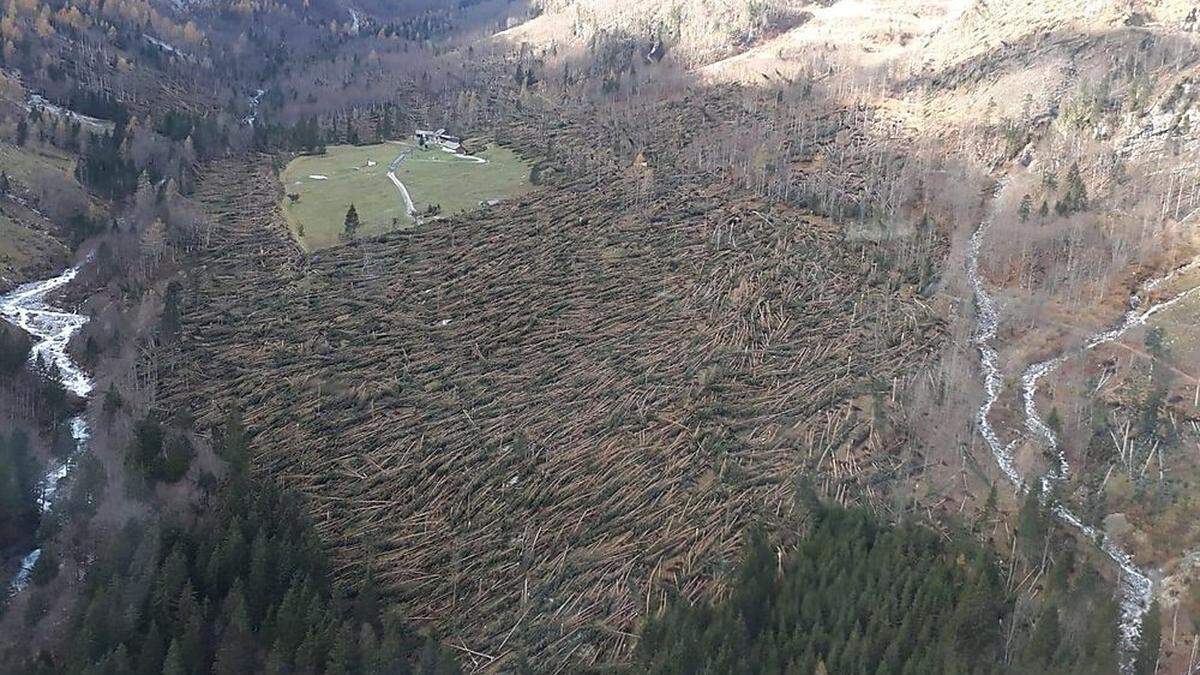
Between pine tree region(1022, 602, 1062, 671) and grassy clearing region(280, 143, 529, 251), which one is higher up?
grassy clearing region(280, 143, 529, 251)

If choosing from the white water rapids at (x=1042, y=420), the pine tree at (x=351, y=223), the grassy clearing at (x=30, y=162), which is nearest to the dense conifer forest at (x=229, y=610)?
the white water rapids at (x=1042, y=420)

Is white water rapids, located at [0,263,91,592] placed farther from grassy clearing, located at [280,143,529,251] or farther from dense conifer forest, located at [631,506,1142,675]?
dense conifer forest, located at [631,506,1142,675]

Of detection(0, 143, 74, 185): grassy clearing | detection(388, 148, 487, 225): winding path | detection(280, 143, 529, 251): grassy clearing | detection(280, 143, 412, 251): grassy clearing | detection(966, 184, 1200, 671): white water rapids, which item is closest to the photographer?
detection(966, 184, 1200, 671): white water rapids

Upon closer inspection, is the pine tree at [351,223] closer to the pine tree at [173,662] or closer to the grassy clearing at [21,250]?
the grassy clearing at [21,250]

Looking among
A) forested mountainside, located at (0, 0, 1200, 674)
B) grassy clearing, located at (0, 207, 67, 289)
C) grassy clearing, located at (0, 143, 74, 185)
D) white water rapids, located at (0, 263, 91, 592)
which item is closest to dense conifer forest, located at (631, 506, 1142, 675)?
forested mountainside, located at (0, 0, 1200, 674)

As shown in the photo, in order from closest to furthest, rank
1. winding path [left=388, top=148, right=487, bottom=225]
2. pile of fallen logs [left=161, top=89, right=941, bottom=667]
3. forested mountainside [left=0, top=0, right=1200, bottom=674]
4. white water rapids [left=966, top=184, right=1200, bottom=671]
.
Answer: forested mountainside [left=0, top=0, right=1200, bottom=674] < white water rapids [left=966, top=184, right=1200, bottom=671] < pile of fallen logs [left=161, top=89, right=941, bottom=667] < winding path [left=388, top=148, right=487, bottom=225]

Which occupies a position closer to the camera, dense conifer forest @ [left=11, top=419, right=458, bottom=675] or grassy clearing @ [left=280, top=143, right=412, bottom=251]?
dense conifer forest @ [left=11, top=419, right=458, bottom=675]
